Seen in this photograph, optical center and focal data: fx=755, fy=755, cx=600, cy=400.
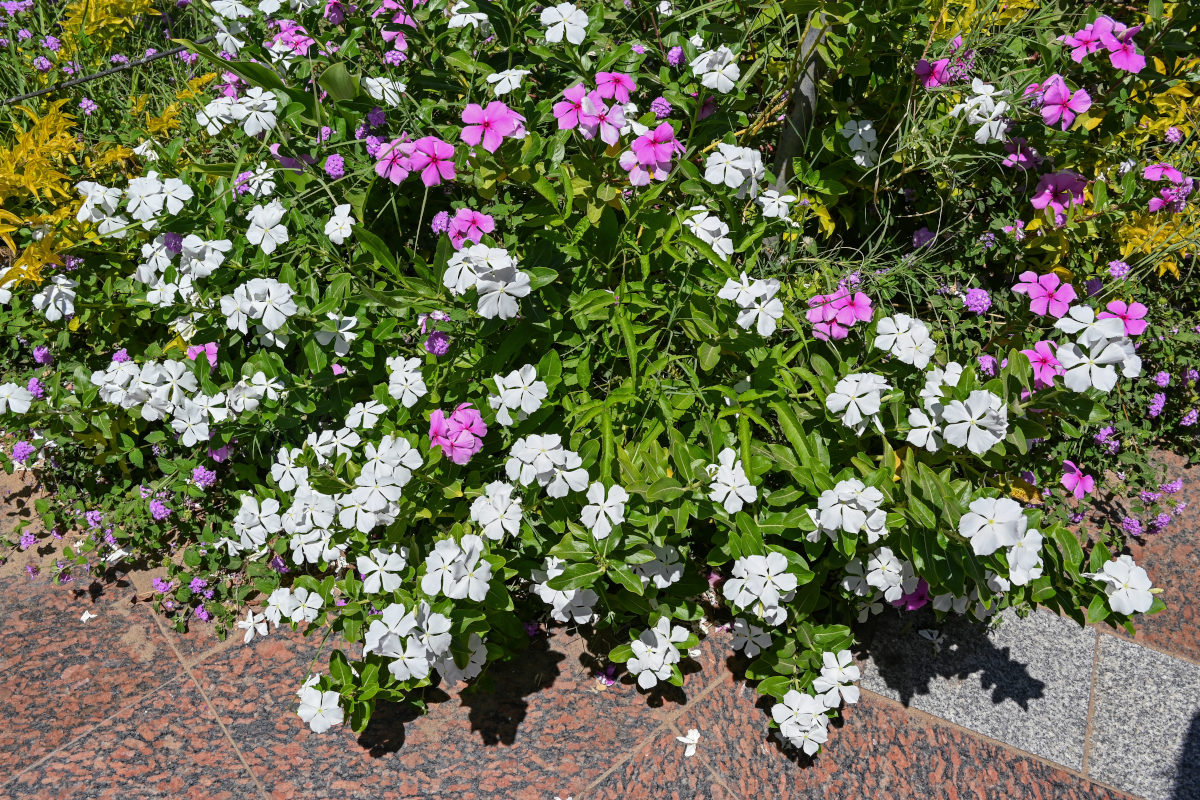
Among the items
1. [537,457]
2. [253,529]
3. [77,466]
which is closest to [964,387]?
[537,457]

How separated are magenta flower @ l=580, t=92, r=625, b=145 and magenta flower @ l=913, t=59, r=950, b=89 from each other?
3.42ft

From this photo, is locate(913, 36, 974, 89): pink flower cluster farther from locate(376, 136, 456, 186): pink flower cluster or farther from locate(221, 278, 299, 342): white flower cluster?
locate(221, 278, 299, 342): white flower cluster

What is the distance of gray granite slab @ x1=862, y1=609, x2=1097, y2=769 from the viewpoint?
2088 mm

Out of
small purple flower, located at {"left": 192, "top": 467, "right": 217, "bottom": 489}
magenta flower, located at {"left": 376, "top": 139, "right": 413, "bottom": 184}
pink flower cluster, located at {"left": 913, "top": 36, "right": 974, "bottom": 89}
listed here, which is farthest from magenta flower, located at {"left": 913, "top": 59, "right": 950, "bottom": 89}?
small purple flower, located at {"left": 192, "top": 467, "right": 217, "bottom": 489}

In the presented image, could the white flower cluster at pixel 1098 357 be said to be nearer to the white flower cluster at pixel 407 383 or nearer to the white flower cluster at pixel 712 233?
the white flower cluster at pixel 712 233

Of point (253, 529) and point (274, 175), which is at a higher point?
point (274, 175)

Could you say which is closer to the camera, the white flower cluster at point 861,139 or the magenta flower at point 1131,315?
the magenta flower at point 1131,315

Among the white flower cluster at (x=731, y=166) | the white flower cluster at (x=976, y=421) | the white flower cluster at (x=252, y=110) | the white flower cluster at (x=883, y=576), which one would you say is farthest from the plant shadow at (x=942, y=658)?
the white flower cluster at (x=252, y=110)

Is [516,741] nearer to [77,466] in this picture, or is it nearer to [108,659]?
[108,659]

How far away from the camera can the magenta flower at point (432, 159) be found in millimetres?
1863

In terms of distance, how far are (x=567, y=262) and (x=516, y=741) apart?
1277mm

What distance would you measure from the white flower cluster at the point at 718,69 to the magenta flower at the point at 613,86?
0.19m

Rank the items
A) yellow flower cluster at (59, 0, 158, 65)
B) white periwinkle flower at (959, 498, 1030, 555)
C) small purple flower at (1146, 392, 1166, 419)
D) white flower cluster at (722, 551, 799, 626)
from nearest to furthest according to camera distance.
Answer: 1. white periwinkle flower at (959, 498, 1030, 555)
2. white flower cluster at (722, 551, 799, 626)
3. small purple flower at (1146, 392, 1166, 419)
4. yellow flower cluster at (59, 0, 158, 65)

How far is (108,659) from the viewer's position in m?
2.17
